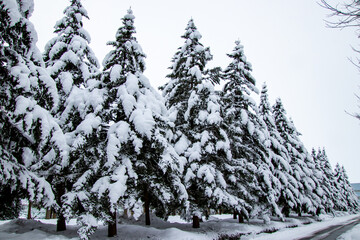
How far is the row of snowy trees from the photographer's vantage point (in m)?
7.25

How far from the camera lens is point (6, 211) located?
8727mm

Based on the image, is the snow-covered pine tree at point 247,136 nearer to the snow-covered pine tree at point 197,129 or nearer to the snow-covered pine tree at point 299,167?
the snow-covered pine tree at point 197,129

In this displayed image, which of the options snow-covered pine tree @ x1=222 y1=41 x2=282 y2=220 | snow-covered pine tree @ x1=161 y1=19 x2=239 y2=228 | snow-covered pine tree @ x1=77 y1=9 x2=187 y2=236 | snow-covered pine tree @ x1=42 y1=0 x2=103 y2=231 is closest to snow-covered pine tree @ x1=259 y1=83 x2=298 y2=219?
snow-covered pine tree @ x1=222 y1=41 x2=282 y2=220

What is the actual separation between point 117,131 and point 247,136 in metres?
13.0

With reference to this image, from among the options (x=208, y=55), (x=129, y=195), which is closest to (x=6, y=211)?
(x=129, y=195)

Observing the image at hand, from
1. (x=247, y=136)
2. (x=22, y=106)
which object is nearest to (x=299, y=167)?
(x=247, y=136)

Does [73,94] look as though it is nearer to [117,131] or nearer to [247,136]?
[117,131]

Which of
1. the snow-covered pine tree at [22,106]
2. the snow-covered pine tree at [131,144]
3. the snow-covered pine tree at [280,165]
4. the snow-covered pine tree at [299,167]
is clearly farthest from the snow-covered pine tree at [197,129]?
the snow-covered pine tree at [299,167]

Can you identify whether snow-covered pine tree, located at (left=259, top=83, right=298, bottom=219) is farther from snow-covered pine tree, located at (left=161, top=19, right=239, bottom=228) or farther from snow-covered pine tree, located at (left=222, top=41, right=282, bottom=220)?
snow-covered pine tree, located at (left=161, top=19, right=239, bottom=228)

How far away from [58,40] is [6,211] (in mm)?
A: 9489

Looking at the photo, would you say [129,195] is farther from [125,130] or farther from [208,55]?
[208,55]

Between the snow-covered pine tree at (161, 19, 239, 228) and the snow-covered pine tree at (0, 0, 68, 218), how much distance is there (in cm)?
742

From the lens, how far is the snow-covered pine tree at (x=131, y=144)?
9734 millimetres

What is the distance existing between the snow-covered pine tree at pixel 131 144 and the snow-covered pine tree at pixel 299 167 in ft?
65.6
